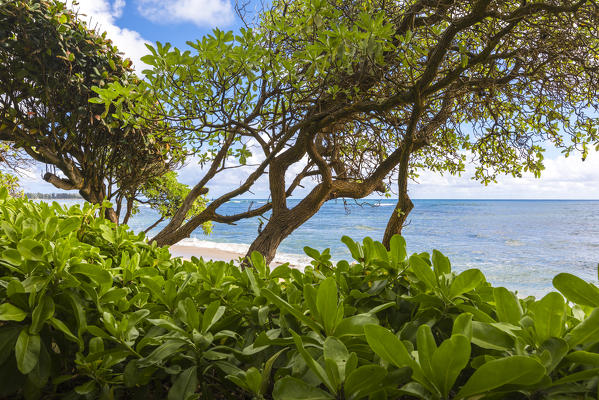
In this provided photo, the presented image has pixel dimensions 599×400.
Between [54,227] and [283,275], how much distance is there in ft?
2.13

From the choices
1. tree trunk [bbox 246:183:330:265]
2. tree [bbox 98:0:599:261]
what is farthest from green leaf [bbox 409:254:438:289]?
tree trunk [bbox 246:183:330:265]

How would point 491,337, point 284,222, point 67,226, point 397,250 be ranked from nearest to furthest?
point 491,337
point 397,250
point 67,226
point 284,222

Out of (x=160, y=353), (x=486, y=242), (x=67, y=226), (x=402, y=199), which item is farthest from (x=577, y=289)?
(x=486, y=242)

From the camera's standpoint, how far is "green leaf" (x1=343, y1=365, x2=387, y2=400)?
43 cm

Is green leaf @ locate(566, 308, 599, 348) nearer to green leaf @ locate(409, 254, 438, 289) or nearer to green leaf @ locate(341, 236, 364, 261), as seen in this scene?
green leaf @ locate(409, 254, 438, 289)

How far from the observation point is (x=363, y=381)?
444mm

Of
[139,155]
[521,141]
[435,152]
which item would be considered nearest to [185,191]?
[139,155]

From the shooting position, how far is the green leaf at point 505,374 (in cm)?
37

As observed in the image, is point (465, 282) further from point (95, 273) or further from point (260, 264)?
point (95, 273)

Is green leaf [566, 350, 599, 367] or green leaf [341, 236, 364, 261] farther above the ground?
green leaf [341, 236, 364, 261]

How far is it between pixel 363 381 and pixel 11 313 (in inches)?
24.3

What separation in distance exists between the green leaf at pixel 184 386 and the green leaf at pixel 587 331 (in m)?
0.57

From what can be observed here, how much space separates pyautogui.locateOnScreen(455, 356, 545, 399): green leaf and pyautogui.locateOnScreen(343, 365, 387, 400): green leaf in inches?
4.1

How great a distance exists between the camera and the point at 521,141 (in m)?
4.08
